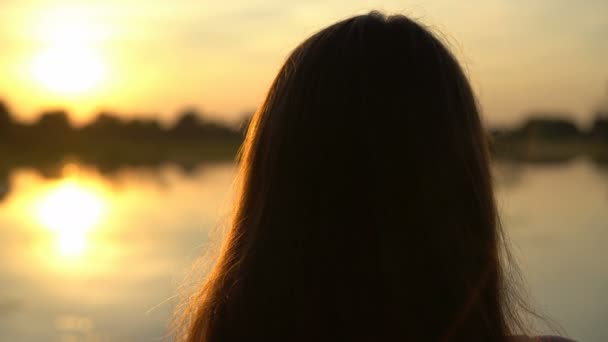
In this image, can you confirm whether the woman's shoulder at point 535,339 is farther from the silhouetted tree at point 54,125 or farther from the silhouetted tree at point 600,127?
the silhouetted tree at point 54,125

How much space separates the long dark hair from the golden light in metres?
8.04

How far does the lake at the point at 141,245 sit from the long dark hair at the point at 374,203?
0.31m

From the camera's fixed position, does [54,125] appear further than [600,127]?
Yes

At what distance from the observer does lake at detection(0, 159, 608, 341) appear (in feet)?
16.8

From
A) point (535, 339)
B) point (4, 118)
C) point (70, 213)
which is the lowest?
point (535, 339)

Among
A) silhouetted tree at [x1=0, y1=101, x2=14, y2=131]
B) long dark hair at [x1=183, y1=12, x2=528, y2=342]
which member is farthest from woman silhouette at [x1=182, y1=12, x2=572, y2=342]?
silhouetted tree at [x1=0, y1=101, x2=14, y2=131]

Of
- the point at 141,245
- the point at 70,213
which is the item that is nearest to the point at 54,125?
the point at 70,213

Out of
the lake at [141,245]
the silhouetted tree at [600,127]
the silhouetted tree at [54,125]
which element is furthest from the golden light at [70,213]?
the silhouetted tree at [600,127]

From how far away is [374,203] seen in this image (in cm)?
65

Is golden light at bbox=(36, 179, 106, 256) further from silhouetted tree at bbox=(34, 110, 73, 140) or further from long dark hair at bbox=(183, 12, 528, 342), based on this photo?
long dark hair at bbox=(183, 12, 528, 342)

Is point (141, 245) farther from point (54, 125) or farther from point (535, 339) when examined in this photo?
point (535, 339)

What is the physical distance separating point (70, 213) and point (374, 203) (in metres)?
10.8

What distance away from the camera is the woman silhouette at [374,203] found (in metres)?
0.64

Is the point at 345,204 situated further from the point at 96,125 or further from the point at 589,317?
the point at 96,125
